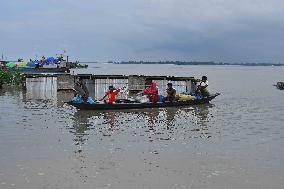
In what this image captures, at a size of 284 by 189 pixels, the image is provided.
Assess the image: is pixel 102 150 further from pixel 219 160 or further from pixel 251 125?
pixel 251 125

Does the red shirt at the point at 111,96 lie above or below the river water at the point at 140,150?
above

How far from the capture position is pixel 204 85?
3055 cm

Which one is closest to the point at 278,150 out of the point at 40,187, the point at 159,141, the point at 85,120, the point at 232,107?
the point at 159,141

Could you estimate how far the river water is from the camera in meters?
11.5

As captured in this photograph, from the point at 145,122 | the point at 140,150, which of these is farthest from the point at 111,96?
the point at 140,150

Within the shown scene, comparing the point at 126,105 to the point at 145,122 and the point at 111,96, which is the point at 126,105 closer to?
the point at 111,96

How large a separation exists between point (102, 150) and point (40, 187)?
4.42 meters

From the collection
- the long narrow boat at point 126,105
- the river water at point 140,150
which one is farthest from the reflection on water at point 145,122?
the long narrow boat at point 126,105

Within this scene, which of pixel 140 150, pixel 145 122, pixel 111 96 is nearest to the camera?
pixel 140 150

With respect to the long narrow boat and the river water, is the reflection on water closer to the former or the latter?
the river water

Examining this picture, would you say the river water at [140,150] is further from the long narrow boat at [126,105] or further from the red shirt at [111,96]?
the red shirt at [111,96]

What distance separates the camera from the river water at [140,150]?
11481 mm

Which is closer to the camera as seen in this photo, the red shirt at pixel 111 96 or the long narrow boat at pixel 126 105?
the long narrow boat at pixel 126 105

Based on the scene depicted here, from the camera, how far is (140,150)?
49.5 ft
